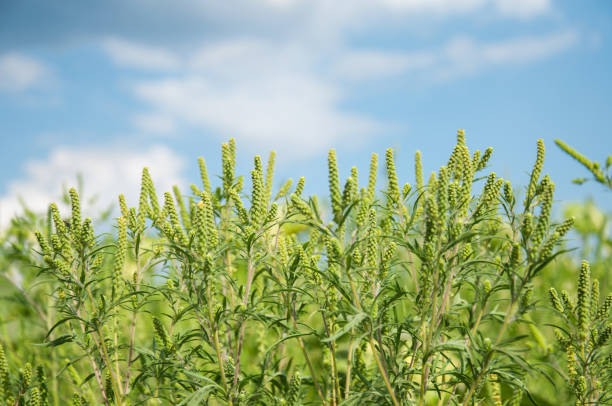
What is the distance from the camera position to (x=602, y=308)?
6.20 feet

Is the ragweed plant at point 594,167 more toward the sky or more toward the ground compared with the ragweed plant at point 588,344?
more toward the sky

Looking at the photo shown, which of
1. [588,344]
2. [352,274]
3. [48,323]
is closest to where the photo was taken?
[352,274]

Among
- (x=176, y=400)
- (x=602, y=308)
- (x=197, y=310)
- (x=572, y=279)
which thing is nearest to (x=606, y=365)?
(x=602, y=308)

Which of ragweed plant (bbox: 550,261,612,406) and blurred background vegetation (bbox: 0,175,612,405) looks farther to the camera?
blurred background vegetation (bbox: 0,175,612,405)

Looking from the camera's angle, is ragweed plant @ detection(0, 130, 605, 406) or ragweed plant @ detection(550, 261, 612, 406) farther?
ragweed plant @ detection(550, 261, 612, 406)

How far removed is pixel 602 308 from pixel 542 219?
60 centimetres

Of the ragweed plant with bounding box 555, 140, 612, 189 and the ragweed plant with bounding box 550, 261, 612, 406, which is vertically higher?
the ragweed plant with bounding box 555, 140, 612, 189

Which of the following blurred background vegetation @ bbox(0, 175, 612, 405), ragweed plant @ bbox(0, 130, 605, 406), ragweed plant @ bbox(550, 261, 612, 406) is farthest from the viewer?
blurred background vegetation @ bbox(0, 175, 612, 405)

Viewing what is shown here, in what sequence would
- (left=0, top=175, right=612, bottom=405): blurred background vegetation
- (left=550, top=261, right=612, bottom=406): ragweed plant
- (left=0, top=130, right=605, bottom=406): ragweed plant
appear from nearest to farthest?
(left=0, top=130, right=605, bottom=406): ragweed plant < (left=550, top=261, right=612, bottom=406): ragweed plant < (left=0, top=175, right=612, bottom=405): blurred background vegetation

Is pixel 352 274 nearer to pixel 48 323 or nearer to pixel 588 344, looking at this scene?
pixel 588 344

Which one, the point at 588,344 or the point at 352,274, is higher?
the point at 352,274

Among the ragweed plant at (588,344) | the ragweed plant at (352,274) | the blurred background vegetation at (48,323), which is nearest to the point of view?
the ragweed plant at (352,274)

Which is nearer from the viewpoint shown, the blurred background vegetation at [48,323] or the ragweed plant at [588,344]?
the ragweed plant at [588,344]

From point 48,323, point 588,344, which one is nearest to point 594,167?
point 588,344
